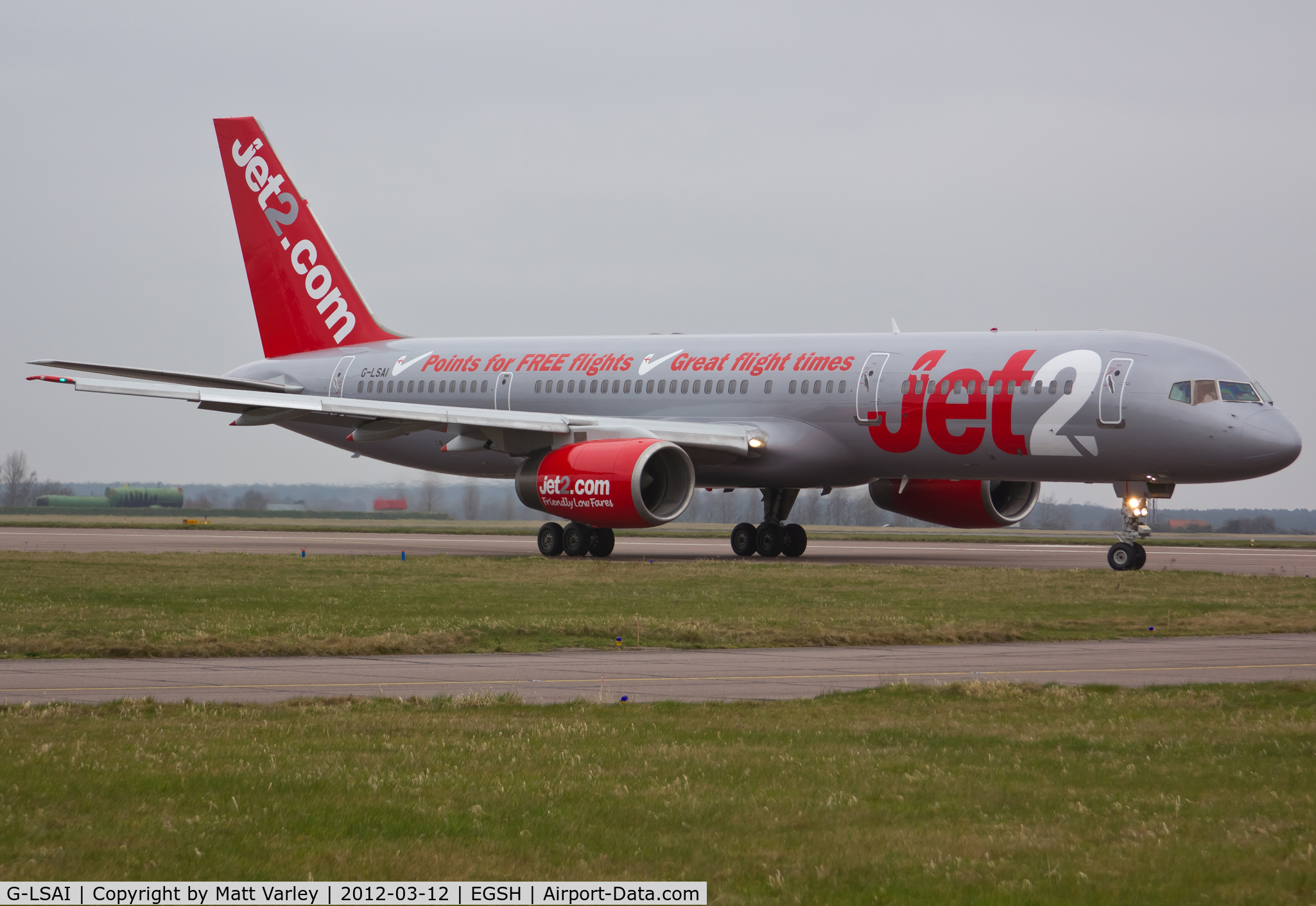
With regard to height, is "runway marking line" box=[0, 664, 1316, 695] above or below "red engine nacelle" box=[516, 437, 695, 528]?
below

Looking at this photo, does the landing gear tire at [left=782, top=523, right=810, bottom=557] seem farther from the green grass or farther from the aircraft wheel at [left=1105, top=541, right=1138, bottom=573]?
the green grass

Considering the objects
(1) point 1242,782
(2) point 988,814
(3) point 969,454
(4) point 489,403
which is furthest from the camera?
(4) point 489,403

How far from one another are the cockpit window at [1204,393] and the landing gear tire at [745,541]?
11224mm

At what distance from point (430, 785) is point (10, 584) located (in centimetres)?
1743

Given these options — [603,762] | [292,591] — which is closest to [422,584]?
[292,591]

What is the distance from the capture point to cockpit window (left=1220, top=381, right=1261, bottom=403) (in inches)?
1168

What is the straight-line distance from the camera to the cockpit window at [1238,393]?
29672mm

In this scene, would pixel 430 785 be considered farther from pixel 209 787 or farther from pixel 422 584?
pixel 422 584

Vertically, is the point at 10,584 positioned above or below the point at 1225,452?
below

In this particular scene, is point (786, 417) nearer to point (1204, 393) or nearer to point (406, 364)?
point (1204, 393)

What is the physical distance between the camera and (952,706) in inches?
494
